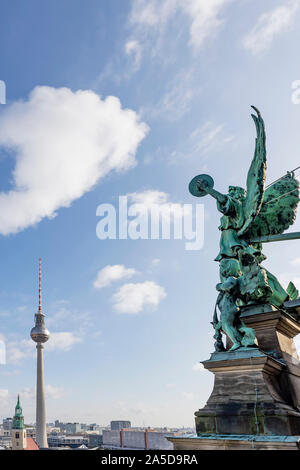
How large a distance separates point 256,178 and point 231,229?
1251mm

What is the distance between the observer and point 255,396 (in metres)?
6.70

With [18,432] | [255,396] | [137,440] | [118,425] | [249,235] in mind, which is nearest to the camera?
[255,396]

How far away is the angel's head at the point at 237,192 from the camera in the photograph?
938 centimetres

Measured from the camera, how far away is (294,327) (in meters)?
8.45

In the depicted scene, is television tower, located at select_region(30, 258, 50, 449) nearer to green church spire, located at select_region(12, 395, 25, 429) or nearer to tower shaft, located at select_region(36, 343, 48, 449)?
tower shaft, located at select_region(36, 343, 48, 449)

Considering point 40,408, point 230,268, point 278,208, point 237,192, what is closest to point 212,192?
point 237,192

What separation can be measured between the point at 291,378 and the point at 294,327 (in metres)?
Result: 1.25

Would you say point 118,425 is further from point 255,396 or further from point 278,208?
point 255,396

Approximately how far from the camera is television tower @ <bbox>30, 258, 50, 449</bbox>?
104062 millimetres

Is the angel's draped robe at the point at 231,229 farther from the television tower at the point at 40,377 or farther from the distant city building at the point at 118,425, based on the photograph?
the distant city building at the point at 118,425

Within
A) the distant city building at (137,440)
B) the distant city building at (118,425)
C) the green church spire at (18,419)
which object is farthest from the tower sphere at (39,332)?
the distant city building at (118,425)

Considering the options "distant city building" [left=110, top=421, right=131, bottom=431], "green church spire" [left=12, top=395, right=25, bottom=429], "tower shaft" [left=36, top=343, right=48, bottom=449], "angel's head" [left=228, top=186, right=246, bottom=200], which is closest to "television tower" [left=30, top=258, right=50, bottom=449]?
"tower shaft" [left=36, top=343, right=48, bottom=449]
